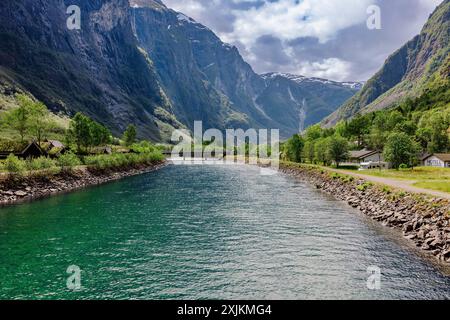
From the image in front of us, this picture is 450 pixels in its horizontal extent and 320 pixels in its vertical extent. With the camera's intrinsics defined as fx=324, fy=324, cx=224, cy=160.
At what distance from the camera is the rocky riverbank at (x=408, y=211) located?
38.3 metres

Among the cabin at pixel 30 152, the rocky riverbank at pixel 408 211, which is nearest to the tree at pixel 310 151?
the rocky riverbank at pixel 408 211

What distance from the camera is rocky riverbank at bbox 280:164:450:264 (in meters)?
38.3

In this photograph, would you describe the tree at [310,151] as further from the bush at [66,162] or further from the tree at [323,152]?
the bush at [66,162]

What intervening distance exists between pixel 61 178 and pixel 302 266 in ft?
264

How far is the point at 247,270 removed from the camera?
1253 inches

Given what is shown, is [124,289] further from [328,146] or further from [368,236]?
[328,146]

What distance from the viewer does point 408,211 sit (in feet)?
170

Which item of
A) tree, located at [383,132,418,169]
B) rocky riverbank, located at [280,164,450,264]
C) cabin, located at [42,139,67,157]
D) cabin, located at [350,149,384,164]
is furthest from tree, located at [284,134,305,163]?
cabin, located at [42,139,67,157]

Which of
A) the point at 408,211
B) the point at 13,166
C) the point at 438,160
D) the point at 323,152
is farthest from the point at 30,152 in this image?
the point at 438,160

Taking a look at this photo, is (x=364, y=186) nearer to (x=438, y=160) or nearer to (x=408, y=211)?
(x=408, y=211)

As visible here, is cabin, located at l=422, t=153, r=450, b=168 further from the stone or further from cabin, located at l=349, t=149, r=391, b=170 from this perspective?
the stone

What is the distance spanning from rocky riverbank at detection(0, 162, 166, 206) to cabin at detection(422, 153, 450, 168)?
133 metres

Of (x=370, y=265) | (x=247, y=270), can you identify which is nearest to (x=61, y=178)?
(x=247, y=270)

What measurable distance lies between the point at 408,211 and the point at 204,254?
35.2m
